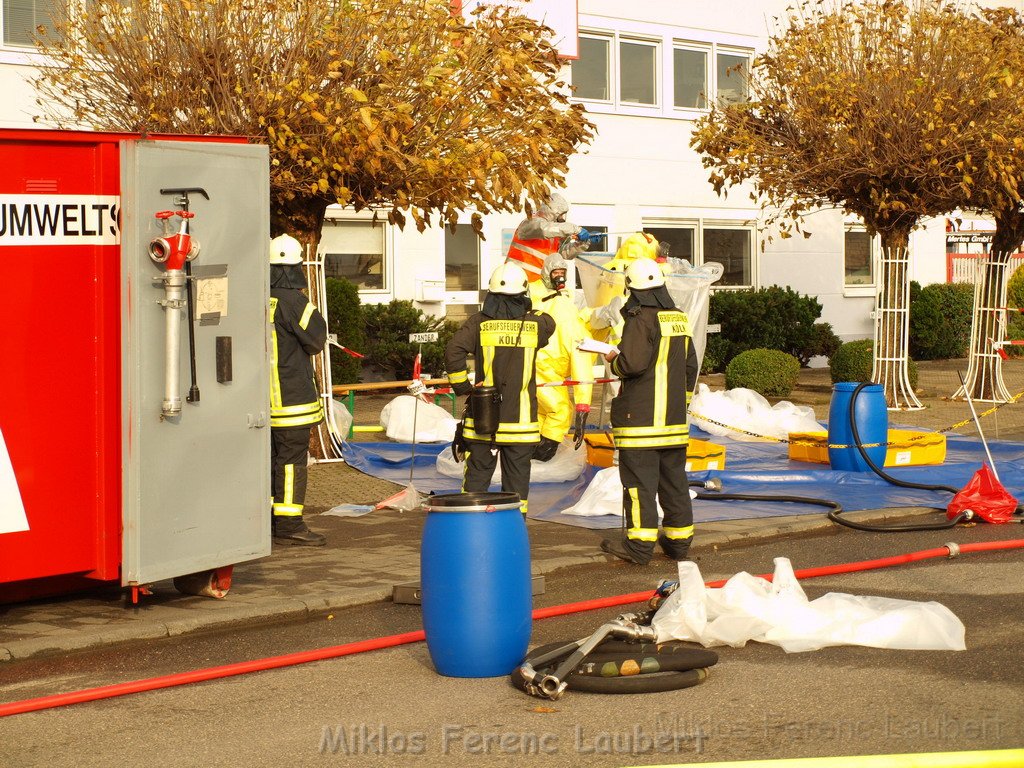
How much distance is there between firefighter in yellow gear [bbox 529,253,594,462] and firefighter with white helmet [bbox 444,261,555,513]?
2383mm

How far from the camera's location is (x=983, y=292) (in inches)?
754

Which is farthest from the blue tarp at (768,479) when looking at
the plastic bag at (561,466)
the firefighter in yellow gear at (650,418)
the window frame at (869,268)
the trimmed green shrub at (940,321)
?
the window frame at (869,268)

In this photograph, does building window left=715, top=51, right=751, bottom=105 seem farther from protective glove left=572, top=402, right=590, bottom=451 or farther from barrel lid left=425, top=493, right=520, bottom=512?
barrel lid left=425, top=493, right=520, bottom=512

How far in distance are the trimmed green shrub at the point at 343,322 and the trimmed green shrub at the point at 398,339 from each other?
2.95ft

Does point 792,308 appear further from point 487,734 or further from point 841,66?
point 487,734

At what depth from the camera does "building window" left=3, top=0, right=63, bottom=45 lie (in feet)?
56.1

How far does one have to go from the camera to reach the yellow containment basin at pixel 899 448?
13.2m

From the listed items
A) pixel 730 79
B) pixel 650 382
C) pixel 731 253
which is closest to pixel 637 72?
pixel 730 79

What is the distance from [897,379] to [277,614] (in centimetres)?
1213

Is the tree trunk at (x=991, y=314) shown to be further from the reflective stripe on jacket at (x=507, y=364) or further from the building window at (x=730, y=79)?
the reflective stripe on jacket at (x=507, y=364)

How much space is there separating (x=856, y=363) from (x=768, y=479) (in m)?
7.88

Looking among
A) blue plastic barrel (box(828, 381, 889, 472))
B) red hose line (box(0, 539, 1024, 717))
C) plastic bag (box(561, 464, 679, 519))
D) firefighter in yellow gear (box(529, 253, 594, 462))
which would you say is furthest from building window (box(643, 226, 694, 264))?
red hose line (box(0, 539, 1024, 717))

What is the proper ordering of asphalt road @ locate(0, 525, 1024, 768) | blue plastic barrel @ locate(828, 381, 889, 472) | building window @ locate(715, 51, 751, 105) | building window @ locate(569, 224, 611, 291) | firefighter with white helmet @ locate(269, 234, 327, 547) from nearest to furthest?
asphalt road @ locate(0, 525, 1024, 768) < firefighter with white helmet @ locate(269, 234, 327, 547) < blue plastic barrel @ locate(828, 381, 889, 472) < building window @ locate(569, 224, 611, 291) < building window @ locate(715, 51, 751, 105)

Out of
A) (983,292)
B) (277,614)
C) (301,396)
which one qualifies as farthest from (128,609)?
(983,292)
